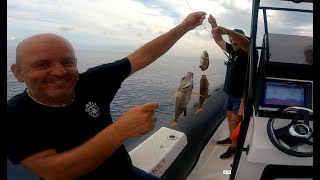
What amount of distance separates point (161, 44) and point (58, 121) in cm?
118

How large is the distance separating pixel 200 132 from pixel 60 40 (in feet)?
9.82

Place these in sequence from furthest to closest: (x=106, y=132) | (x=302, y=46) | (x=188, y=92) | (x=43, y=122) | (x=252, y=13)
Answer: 1. (x=302, y=46)
2. (x=188, y=92)
3. (x=252, y=13)
4. (x=43, y=122)
5. (x=106, y=132)

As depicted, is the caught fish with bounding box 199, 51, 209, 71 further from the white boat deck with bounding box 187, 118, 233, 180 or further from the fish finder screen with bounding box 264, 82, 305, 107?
the white boat deck with bounding box 187, 118, 233, 180

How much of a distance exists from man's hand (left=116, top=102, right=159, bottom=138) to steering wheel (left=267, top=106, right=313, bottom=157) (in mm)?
1179

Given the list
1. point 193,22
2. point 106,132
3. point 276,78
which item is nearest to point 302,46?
point 276,78

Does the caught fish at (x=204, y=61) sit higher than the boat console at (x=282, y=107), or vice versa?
the caught fish at (x=204, y=61)

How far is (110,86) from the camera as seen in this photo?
197 cm

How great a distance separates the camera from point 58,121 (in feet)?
4.84

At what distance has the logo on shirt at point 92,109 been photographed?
Result: 5.44 feet

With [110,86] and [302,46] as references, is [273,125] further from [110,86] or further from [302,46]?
[110,86]

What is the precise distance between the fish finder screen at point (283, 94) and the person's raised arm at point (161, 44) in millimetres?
833

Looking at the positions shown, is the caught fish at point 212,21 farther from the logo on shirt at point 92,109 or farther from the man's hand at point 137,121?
the man's hand at point 137,121

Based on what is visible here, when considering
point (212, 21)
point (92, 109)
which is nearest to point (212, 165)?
point (212, 21)

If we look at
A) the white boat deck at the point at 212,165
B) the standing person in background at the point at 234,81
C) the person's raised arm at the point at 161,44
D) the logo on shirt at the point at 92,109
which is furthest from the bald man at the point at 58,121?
the standing person in background at the point at 234,81
